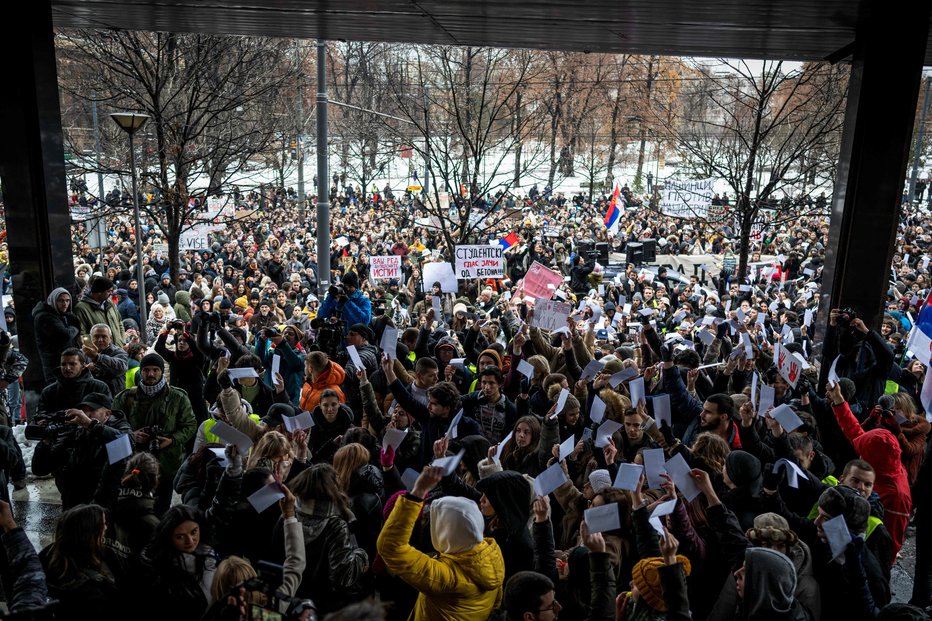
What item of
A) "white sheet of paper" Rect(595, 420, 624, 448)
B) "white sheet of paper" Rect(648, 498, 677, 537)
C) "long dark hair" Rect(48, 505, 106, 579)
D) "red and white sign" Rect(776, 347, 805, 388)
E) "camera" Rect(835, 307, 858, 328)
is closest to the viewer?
"long dark hair" Rect(48, 505, 106, 579)

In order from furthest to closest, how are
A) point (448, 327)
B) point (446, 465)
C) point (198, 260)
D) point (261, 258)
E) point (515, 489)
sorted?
point (261, 258) → point (198, 260) → point (448, 327) → point (515, 489) → point (446, 465)

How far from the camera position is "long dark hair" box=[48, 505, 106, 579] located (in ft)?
11.2

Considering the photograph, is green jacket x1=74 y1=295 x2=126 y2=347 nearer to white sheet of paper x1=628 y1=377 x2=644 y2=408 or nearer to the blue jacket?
the blue jacket

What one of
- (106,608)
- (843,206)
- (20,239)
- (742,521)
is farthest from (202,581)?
(843,206)

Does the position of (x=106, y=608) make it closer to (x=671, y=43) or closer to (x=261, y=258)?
(x=671, y=43)

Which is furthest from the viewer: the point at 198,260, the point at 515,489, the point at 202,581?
the point at 198,260

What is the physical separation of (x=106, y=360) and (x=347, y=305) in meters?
3.45

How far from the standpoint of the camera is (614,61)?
44312 mm

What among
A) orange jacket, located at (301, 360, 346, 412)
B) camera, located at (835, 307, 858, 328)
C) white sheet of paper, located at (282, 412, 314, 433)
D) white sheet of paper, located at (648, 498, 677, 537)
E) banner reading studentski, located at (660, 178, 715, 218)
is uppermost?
banner reading studentski, located at (660, 178, 715, 218)

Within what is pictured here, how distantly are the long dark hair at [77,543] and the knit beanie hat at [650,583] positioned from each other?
7.56ft

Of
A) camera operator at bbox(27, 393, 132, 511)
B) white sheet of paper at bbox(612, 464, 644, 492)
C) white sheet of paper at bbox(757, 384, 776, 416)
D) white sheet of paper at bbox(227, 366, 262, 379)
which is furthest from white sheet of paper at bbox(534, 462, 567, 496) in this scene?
Answer: white sheet of paper at bbox(227, 366, 262, 379)

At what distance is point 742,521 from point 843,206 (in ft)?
16.5

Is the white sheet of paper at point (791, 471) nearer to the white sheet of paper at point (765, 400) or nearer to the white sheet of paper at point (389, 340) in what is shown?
the white sheet of paper at point (765, 400)

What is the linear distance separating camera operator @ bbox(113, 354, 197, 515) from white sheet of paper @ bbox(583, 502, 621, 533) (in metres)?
3.45
